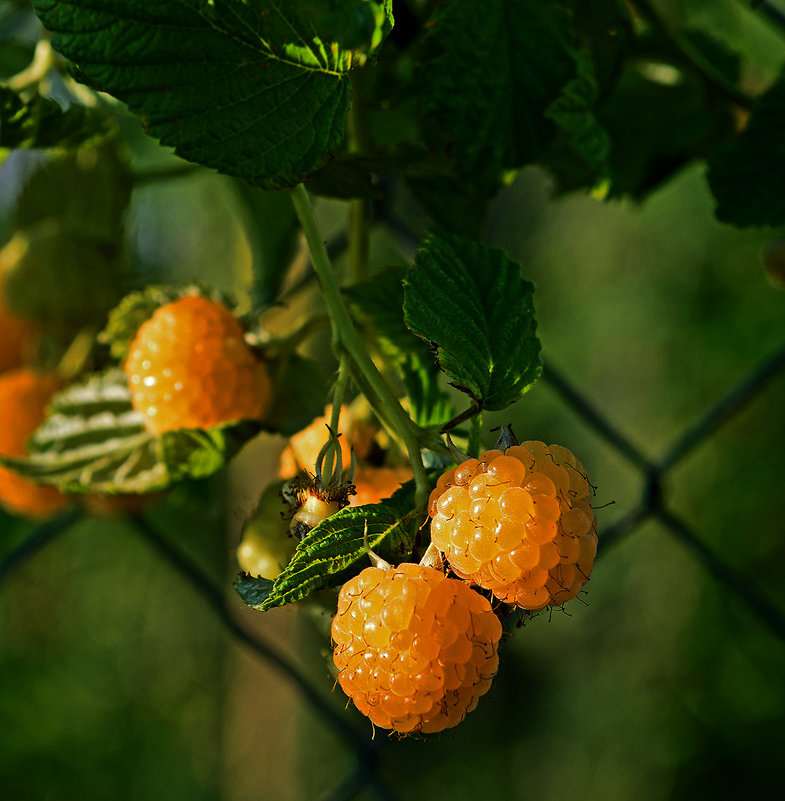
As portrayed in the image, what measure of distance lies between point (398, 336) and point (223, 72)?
0.17m

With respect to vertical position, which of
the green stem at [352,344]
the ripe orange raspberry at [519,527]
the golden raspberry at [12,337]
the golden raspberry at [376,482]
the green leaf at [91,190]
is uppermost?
the ripe orange raspberry at [519,527]

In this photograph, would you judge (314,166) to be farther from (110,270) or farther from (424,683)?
(110,270)

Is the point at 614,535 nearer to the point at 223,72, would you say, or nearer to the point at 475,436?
the point at 475,436

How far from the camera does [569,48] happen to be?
413 millimetres

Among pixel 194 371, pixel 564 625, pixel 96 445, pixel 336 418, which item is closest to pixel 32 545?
pixel 96 445

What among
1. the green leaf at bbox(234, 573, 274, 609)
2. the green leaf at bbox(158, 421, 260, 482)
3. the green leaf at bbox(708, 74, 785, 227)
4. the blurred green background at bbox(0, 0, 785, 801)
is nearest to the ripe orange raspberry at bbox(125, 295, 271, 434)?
the green leaf at bbox(158, 421, 260, 482)

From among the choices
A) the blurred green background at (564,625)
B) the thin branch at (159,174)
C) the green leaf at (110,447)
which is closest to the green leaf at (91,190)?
the thin branch at (159,174)

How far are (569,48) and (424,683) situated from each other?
0.95ft

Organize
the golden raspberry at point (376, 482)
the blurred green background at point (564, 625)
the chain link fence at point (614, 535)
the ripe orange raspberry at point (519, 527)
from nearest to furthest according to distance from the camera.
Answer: the ripe orange raspberry at point (519, 527) → the golden raspberry at point (376, 482) → the chain link fence at point (614, 535) → the blurred green background at point (564, 625)

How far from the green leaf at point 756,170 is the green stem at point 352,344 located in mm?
215

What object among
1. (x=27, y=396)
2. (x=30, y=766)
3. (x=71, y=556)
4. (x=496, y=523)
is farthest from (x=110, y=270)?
(x=71, y=556)

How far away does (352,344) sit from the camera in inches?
13.9

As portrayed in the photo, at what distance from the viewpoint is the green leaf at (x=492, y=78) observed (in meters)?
0.40

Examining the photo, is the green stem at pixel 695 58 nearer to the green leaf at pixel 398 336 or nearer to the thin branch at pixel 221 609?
the green leaf at pixel 398 336
